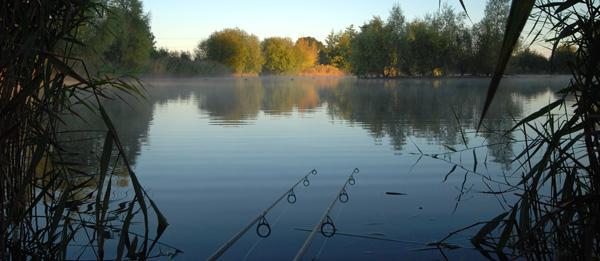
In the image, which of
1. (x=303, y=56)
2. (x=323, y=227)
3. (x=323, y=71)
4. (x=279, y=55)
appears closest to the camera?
(x=323, y=227)

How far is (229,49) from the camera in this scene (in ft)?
318

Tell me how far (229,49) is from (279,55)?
59.6ft

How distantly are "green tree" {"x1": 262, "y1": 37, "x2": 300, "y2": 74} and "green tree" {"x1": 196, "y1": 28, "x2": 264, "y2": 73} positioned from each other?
525 inches

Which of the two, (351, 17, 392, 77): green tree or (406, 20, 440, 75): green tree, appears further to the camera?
(351, 17, 392, 77): green tree

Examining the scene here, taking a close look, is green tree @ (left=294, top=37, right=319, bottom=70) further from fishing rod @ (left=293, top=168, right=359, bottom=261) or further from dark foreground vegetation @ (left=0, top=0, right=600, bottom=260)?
fishing rod @ (left=293, top=168, right=359, bottom=261)

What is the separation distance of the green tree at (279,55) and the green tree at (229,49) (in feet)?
43.8

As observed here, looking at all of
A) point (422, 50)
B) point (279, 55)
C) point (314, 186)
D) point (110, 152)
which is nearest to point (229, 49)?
point (279, 55)

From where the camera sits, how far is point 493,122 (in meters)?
13.6

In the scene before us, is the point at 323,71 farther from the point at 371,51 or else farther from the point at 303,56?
the point at 371,51

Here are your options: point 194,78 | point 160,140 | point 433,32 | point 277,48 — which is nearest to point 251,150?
point 160,140

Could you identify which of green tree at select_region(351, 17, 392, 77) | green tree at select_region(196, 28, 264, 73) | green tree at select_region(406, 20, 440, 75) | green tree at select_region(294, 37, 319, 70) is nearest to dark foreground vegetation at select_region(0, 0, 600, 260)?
green tree at select_region(406, 20, 440, 75)

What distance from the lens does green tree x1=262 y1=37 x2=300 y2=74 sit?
11388 cm

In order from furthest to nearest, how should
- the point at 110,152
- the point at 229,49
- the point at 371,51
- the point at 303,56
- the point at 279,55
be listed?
the point at 303,56, the point at 279,55, the point at 229,49, the point at 371,51, the point at 110,152

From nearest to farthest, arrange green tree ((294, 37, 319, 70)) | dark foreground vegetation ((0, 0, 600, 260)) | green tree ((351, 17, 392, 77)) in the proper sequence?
dark foreground vegetation ((0, 0, 600, 260)) < green tree ((351, 17, 392, 77)) < green tree ((294, 37, 319, 70))
